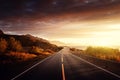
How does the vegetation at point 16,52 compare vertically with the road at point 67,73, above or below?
above

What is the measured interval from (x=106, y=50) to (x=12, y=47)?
133ft

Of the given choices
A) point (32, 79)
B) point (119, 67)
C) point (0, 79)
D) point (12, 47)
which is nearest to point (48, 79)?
point (32, 79)

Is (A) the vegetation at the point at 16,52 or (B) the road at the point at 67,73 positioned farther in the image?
(A) the vegetation at the point at 16,52

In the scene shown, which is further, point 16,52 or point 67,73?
point 16,52

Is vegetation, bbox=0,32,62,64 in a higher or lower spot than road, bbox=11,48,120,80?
higher

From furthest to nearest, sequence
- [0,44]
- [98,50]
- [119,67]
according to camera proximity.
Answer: [0,44] < [98,50] < [119,67]

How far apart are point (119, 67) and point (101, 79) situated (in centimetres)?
589

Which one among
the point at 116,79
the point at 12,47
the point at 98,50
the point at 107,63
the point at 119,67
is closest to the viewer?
the point at 116,79

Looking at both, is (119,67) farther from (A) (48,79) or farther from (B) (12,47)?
(B) (12,47)

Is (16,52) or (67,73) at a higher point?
(16,52)

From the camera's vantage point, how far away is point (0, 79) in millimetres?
12102

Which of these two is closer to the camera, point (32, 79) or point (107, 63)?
point (32, 79)

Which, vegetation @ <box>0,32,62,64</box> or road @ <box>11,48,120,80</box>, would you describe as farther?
vegetation @ <box>0,32,62,64</box>

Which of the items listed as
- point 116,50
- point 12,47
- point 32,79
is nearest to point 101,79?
point 32,79
